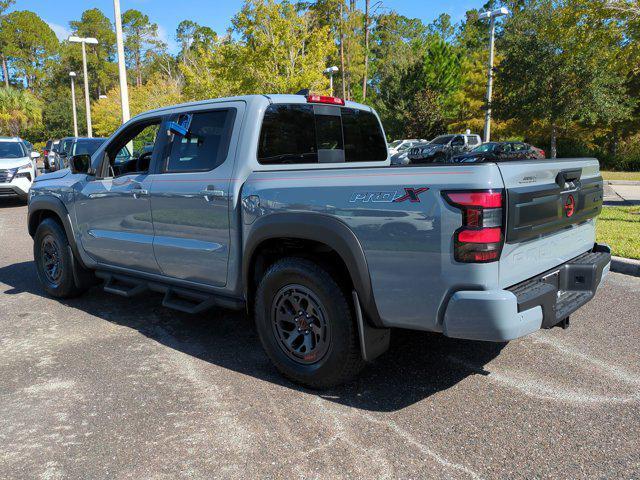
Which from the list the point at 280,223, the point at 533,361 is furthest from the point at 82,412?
the point at 533,361

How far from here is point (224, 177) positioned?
3730 millimetres

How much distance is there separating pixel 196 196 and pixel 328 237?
127cm

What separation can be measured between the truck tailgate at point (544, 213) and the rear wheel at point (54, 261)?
4.39m

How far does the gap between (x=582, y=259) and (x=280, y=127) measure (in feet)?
7.62

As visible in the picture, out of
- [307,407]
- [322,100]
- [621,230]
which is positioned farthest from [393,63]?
[307,407]

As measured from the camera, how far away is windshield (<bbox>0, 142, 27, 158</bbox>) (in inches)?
553

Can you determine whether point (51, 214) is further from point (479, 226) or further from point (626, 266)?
point (626, 266)

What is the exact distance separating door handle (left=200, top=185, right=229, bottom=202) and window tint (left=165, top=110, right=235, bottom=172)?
17 centimetres

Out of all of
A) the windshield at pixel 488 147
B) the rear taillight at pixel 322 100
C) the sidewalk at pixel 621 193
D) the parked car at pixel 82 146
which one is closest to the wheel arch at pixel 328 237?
the rear taillight at pixel 322 100

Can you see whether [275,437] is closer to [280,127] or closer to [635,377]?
[280,127]

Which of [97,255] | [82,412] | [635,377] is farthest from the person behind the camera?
[97,255]

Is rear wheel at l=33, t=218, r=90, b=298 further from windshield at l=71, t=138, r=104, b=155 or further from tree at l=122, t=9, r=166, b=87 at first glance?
tree at l=122, t=9, r=166, b=87

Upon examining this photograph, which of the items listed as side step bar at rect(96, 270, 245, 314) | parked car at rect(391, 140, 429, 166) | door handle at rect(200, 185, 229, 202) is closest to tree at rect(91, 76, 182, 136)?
parked car at rect(391, 140, 429, 166)

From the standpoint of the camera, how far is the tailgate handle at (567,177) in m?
3.14
